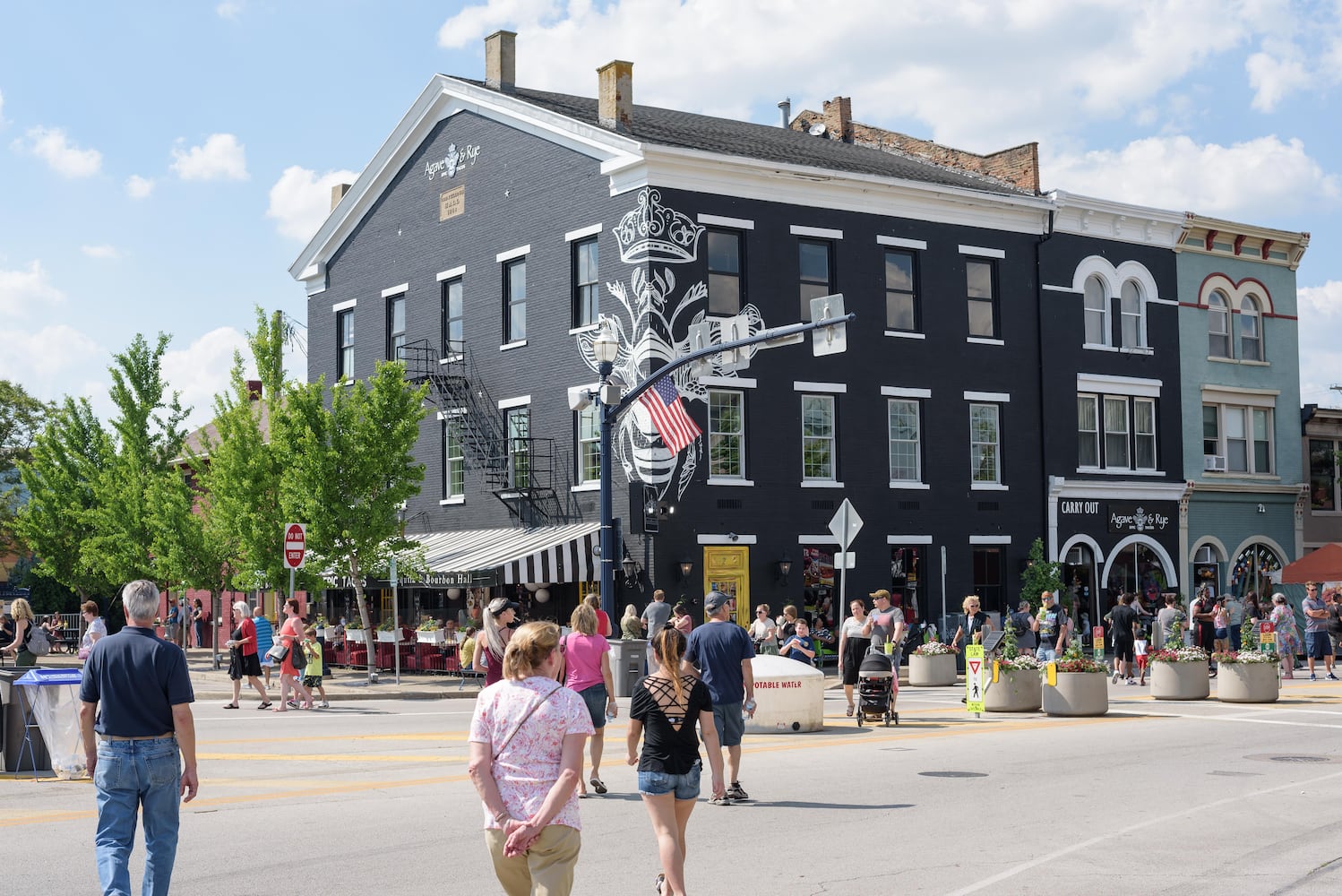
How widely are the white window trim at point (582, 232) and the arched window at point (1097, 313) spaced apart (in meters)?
14.2

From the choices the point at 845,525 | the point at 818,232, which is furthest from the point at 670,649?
the point at 818,232

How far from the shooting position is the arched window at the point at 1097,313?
38812 millimetres

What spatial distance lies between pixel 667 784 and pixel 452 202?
30.7m

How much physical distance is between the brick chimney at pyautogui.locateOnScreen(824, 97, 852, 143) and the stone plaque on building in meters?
12.0

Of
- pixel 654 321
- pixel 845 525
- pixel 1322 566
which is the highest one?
pixel 654 321

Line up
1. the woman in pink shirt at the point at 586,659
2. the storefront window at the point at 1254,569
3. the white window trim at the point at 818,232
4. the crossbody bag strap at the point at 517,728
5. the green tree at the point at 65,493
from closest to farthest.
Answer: the crossbody bag strap at the point at 517,728 < the woman in pink shirt at the point at 586,659 < the white window trim at the point at 818,232 < the storefront window at the point at 1254,569 < the green tree at the point at 65,493

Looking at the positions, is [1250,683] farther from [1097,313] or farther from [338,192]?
[338,192]

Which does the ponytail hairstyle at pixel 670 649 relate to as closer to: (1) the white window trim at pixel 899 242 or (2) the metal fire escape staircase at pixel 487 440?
(2) the metal fire escape staircase at pixel 487 440

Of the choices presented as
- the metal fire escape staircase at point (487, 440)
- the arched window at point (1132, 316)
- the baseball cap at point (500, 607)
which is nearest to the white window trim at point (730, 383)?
the metal fire escape staircase at point (487, 440)

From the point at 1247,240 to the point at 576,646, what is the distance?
34.7 m

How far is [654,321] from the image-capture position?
31.3 metres

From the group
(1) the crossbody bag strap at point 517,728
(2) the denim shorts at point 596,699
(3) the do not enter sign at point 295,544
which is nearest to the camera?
(1) the crossbody bag strap at point 517,728

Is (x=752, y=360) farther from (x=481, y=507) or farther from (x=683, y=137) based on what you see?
(x=481, y=507)

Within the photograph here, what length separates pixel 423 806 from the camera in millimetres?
12570
